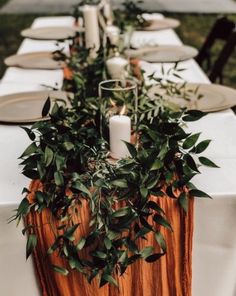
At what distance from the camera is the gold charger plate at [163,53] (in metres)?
2.36

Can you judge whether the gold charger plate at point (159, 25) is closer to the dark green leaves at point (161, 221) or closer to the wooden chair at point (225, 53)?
the wooden chair at point (225, 53)

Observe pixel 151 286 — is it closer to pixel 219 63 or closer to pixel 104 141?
pixel 104 141

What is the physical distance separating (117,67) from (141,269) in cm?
81

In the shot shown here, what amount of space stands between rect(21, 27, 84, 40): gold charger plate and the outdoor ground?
2.20m

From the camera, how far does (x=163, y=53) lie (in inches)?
97.6

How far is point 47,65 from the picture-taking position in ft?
7.63

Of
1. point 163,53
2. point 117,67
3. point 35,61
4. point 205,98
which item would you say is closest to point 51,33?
point 35,61

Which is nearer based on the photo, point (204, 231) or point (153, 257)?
point (153, 257)

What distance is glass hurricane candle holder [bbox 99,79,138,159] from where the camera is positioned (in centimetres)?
126

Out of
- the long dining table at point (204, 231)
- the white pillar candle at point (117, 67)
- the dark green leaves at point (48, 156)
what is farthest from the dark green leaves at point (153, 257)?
the white pillar candle at point (117, 67)

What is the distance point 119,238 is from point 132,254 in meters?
0.08

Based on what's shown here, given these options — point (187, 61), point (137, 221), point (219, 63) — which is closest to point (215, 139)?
point (137, 221)

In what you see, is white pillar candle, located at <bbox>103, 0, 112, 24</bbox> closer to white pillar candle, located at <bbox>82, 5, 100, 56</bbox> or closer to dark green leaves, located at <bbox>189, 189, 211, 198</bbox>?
white pillar candle, located at <bbox>82, 5, 100, 56</bbox>

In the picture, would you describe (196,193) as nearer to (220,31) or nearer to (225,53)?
(225,53)
